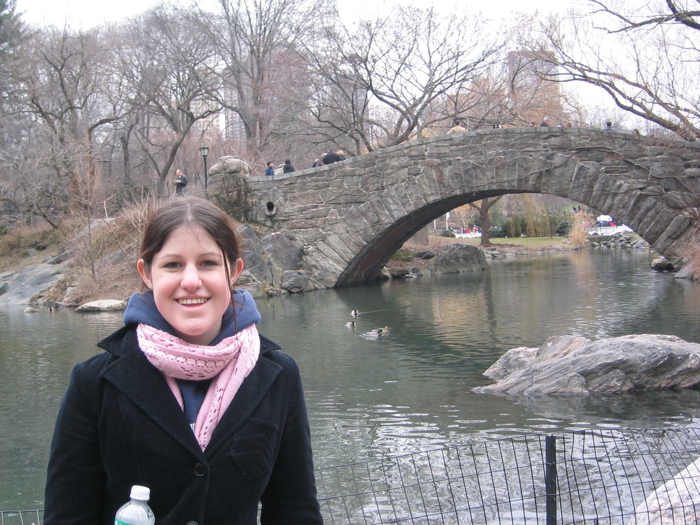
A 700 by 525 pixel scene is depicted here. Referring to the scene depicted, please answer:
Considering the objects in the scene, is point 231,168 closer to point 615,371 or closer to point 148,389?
point 615,371

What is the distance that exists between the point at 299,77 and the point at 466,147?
389 inches

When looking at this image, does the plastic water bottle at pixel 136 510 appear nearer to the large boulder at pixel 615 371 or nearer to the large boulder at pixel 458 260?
the large boulder at pixel 615 371

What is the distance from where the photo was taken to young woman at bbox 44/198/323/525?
1525 mm

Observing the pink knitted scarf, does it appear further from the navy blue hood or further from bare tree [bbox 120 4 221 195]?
bare tree [bbox 120 4 221 195]

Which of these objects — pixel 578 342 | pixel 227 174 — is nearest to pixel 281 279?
pixel 227 174

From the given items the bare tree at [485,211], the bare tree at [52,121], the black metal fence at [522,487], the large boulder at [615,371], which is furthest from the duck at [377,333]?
the bare tree at [485,211]

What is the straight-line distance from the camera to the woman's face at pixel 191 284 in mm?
1619

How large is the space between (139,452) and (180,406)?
12 centimetres

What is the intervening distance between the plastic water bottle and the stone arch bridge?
47.6 feet

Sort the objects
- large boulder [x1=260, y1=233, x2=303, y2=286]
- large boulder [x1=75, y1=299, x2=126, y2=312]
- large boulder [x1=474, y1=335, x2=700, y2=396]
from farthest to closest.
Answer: large boulder [x1=260, y1=233, x2=303, y2=286] → large boulder [x1=75, y1=299, x2=126, y2=312] → large boulder [x1=474, y1=335, x2=700, y2=396]

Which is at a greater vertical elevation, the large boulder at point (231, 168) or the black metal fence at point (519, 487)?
the large boulder at point (231, 168)

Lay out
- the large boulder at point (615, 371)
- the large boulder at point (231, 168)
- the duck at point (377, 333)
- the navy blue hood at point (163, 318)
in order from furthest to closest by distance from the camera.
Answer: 1. the large boulder at point (231, 168)
2. the duck at point (377, 333)
3. the large boulder at point (615, 371)
4. the navy blue hood at point (163, 318)

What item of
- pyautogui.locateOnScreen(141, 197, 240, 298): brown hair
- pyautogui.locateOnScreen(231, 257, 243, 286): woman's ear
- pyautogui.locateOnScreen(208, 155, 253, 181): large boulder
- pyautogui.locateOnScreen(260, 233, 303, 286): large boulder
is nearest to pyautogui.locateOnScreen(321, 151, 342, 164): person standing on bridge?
pyautogui.locateOnScreen(208, 155, 253, 181): large boulder

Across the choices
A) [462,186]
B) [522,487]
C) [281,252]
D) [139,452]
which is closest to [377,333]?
[522,487]
